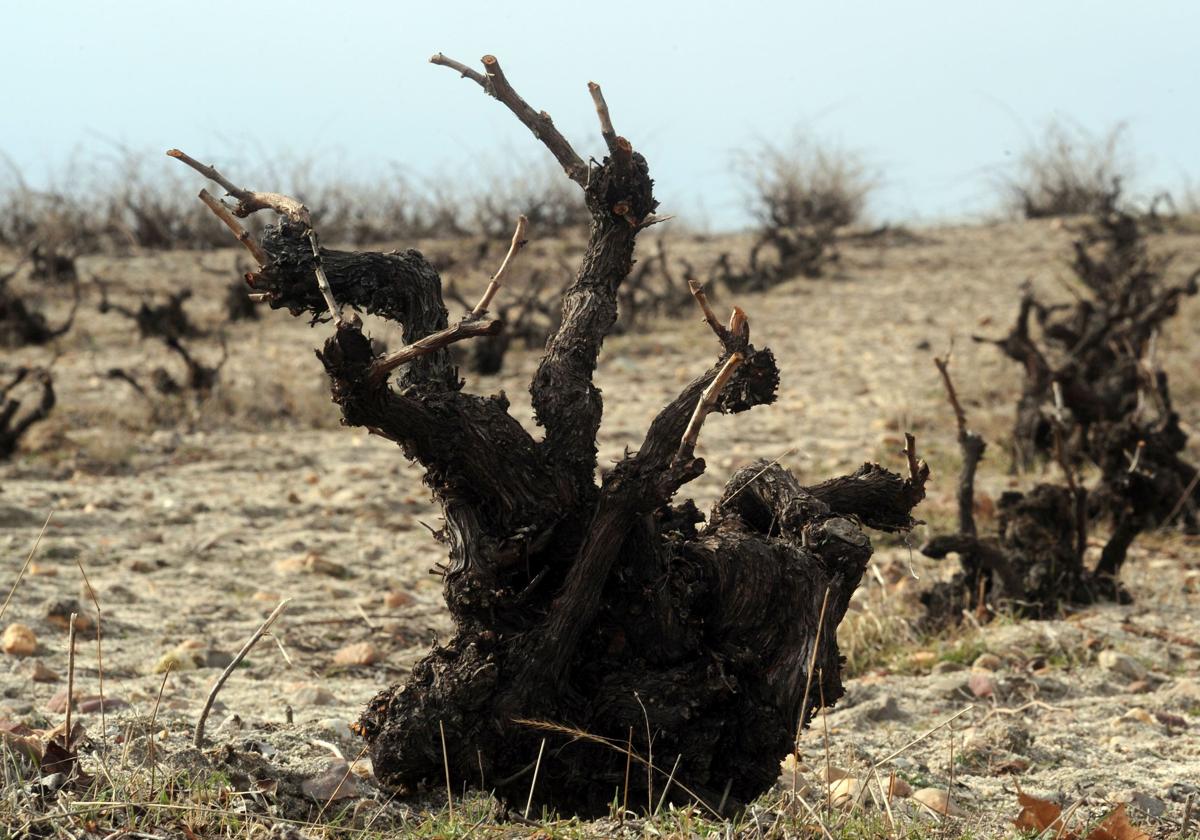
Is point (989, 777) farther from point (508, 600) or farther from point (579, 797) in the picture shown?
point (508, 600)

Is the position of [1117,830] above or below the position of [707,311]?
below

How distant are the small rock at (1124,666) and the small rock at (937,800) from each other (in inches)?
48.6

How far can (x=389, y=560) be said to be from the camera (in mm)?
5027

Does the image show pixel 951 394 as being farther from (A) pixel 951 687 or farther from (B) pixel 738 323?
(B) pixel 738 323

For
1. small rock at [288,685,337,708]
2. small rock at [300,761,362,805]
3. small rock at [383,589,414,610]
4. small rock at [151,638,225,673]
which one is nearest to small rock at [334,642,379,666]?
small rock at [151,638,225,673]

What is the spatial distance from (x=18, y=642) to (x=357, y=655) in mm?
904

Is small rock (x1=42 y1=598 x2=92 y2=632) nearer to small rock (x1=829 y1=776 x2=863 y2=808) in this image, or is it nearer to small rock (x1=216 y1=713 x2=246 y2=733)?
small rock (x1=216 y1=713 x2=246 y2=733)

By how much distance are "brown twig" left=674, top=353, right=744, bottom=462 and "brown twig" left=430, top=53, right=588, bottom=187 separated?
525 mm

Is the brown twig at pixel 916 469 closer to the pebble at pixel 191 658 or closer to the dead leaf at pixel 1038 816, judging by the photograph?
the dead leaf at pixel 1038 816

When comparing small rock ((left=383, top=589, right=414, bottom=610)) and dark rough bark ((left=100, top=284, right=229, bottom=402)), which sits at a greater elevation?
dark rough bark ((left=100, top=284, right=229, bottom=402))

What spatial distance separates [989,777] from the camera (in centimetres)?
279

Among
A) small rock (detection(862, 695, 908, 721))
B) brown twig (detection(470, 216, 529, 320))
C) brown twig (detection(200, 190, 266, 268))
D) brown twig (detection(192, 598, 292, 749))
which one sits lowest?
small rock (detection(862, 695, 908, 721))

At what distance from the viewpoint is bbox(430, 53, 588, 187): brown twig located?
7.23ft

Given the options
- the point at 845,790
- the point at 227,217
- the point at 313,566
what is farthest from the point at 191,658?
the point at 227,217
